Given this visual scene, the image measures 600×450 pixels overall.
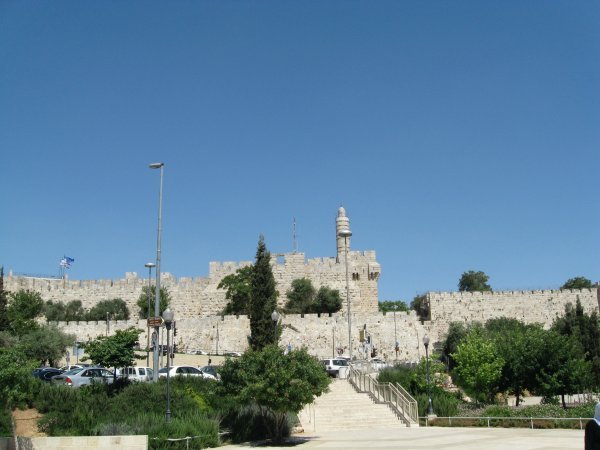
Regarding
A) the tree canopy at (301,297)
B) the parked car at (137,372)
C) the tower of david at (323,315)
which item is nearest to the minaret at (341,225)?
the tower of david at (323,315)

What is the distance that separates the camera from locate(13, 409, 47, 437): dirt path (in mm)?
15359

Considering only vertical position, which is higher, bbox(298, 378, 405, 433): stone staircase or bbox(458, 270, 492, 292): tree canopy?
bbox(458, 270, 492, 292): tree canopy

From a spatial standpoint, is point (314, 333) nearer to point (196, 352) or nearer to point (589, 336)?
point (196, 352)

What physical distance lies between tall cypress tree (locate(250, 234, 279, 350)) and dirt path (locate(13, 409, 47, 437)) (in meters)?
10.1

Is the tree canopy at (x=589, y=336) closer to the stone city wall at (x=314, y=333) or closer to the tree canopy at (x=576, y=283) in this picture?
the stone city wall at (x=314, y=333)

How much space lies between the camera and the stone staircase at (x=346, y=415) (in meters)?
19.4

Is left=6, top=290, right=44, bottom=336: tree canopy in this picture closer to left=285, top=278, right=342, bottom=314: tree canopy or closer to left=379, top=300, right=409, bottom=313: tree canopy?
left=285, top=278, right=342, bottom=314: tree canopy

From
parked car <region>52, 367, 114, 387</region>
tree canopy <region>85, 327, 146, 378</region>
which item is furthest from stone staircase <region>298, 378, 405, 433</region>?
parked car <region>52, 367, 114, 387</region>

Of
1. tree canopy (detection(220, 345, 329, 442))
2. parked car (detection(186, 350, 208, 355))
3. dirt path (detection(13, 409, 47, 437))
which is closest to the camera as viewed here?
dirt path (detection(13, 409, 47, 437))

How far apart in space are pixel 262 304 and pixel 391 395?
7.58 m

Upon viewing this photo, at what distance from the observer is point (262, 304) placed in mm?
26844

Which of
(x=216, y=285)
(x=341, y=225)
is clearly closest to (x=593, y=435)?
(x=216, y=285)

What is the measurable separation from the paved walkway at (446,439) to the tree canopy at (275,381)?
991 millimetres

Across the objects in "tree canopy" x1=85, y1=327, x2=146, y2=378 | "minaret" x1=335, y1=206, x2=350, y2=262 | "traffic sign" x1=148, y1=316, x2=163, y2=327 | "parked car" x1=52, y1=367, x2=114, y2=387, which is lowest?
"parked car" x1=52, y1=367, x2=114, y2=387
